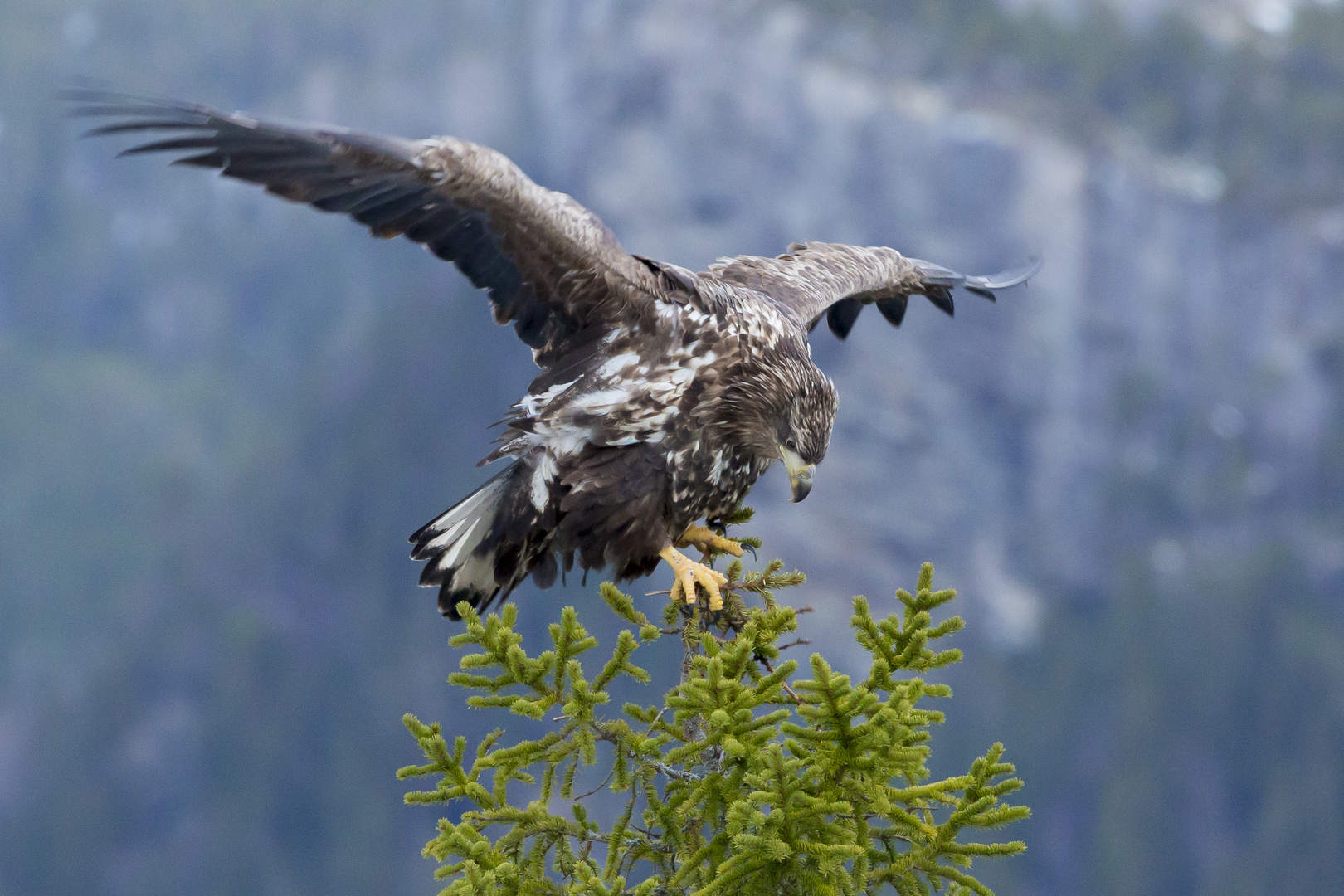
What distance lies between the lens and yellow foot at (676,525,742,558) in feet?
19.8

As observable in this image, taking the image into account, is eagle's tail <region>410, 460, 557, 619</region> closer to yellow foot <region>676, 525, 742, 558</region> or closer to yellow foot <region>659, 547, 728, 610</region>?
yellow foot <region>676, 525, 742, 558</region>

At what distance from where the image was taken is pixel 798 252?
7.51 meters

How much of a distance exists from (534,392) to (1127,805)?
55423 millimetres

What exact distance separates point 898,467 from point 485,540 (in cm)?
5403

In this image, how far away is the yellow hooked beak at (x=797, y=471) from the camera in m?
5.78

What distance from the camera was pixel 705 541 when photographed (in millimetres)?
6098

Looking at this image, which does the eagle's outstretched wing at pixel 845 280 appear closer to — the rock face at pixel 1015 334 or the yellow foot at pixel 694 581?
the yellow foot at pixel 694 581

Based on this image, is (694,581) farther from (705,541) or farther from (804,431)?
(804,431)

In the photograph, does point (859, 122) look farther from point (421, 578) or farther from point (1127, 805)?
point (421, 578)

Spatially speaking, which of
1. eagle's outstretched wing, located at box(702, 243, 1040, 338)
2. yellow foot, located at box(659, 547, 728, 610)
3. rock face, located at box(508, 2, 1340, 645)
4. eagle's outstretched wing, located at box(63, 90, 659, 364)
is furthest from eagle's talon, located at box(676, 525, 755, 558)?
rock face, located at box(508, 2, 1340, 645)

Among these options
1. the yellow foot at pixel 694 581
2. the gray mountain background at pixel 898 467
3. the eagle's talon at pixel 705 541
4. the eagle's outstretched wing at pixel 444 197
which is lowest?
the yellow foot at pixel 694 581

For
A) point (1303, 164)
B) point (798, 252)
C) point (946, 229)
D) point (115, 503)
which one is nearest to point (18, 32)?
point (115, 503)

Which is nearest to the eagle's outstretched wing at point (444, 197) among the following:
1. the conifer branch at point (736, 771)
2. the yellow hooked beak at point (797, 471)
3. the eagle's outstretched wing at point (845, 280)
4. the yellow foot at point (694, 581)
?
the eagle's outstretched wing at point (845, 280)

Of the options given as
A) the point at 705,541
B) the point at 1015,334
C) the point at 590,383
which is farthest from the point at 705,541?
the point at 1015,334
